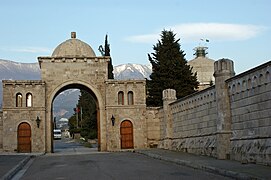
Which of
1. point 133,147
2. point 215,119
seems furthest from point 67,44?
point 215,119

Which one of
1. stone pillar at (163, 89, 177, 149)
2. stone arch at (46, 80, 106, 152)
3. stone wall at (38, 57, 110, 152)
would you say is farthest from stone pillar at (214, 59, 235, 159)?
stone wall at (38, 57, 110, 152)

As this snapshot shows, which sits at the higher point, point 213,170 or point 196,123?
point 196,123

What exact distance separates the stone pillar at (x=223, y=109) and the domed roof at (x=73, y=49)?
1883 cm

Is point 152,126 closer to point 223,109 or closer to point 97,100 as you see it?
point 97,100

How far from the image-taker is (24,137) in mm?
33438

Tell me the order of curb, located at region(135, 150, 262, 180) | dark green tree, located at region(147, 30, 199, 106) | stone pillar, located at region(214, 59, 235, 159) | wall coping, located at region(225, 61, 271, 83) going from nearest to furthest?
curb, located at region(135, 150, 262, 180)
wall coping, located at region(225, 61, 271, 83)
stone pillar, located at region(214, 59, 235, 159)
dark green tree, located at region(147, 30, 199, 106)

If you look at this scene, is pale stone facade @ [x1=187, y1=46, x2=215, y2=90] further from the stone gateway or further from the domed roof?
the stone gateway

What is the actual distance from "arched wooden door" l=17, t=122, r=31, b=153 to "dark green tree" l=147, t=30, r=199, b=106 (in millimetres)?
13849

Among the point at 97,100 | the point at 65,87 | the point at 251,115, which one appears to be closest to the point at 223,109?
the point at 251,115

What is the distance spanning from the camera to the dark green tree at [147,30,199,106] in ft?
141

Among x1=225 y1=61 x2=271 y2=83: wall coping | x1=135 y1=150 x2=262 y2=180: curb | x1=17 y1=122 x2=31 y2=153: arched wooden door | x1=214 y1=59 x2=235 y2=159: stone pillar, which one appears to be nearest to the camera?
x1=135 y1=150 x2=262 y2=180: curb

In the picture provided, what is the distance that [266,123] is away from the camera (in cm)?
1551

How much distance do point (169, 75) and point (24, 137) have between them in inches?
633

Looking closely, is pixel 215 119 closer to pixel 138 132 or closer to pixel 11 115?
pixel 138 132
